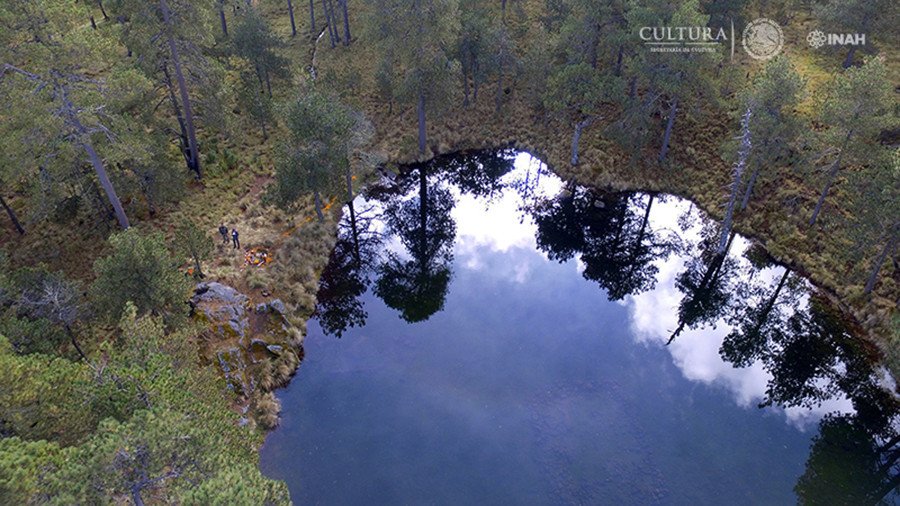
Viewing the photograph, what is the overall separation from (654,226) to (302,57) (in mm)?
37213

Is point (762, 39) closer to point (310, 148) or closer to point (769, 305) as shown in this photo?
point (769, 305)

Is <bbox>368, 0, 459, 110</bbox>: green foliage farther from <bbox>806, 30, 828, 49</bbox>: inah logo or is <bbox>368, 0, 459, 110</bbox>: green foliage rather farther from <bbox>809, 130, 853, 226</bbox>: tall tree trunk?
<bbox>806, 30, 828, 49</bbox>: inah logo

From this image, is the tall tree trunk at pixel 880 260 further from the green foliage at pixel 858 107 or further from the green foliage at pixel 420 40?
the green foliage at pixel 420 40

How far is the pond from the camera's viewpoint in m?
23.2

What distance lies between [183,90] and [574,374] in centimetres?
2732

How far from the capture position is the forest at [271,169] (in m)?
14.9

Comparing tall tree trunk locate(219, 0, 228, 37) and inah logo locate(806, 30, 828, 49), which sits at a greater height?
inah logo locate(806, 30, 828, 49)

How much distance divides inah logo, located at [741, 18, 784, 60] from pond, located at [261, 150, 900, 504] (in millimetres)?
18053

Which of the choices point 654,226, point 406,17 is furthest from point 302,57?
point 654,226

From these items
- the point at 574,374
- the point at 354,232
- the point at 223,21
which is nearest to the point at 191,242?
the point at 354,232

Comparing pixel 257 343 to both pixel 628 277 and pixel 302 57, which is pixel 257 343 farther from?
pixel 302 57

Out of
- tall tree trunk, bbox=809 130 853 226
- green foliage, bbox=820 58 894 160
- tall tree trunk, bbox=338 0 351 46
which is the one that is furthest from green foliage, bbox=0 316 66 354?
tall tree trunk, bbox=338 0 351 46

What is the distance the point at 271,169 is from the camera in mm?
39719

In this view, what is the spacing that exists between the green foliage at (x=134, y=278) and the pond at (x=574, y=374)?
809 centimetres
